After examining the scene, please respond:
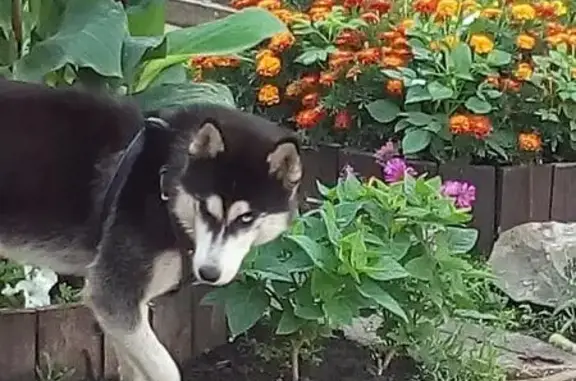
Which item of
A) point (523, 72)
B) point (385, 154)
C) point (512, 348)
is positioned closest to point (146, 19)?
point (385, 154)

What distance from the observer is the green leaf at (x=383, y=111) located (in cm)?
579

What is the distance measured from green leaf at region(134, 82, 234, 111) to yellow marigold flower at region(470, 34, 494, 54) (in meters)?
1.43

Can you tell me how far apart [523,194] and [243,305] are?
6.27ft

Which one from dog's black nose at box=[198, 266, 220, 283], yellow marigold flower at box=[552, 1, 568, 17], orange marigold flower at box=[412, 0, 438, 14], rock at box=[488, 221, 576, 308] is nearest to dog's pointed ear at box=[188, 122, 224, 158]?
dog's black nose at box=[198, 266, 220, 283]

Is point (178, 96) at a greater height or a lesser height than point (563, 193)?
greater

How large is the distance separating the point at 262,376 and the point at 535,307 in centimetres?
131

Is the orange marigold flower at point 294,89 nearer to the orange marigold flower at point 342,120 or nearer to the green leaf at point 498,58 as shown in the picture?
the orange marigold flower at point 342,120

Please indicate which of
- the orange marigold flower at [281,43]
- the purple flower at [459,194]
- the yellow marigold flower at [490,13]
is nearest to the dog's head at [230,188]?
the purple flower at [459,194]

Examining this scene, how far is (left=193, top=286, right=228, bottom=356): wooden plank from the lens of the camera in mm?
4480

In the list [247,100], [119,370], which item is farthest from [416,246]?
[247,100]

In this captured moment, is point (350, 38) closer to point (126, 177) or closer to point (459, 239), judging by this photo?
point (459, 239)

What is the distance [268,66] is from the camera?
6000 millimetres

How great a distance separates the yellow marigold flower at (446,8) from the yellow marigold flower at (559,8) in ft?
1.64

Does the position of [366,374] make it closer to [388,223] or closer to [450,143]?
[388,223]
